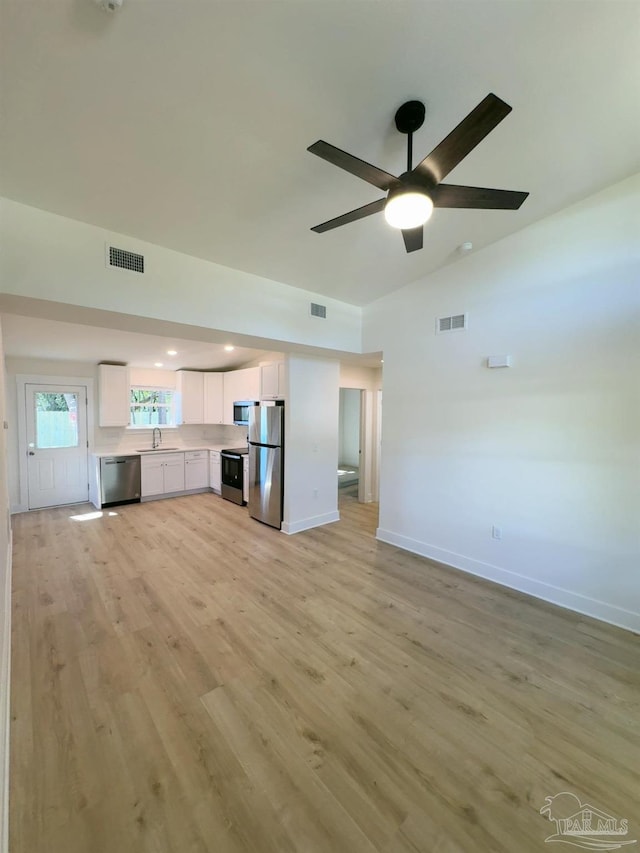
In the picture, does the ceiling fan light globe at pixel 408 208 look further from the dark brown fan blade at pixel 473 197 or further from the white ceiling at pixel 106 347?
the white ceiling at pixel 106 347

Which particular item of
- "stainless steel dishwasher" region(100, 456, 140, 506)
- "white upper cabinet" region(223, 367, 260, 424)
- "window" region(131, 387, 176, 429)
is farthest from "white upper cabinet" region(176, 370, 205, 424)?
"stainless steel dishwasher" region(100, 456, 140, 506)

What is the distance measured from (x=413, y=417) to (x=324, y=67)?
123 inches

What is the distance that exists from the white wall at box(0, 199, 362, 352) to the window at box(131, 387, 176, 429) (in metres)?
4.11

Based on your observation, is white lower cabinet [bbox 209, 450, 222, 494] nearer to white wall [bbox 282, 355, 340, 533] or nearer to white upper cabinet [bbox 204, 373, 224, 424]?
white upper cabinet [bbox 204, 373, 224, 424]

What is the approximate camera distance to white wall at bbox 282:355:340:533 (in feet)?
14.8

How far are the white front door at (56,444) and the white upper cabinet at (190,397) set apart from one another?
158cm

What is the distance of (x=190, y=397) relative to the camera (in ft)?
21.5

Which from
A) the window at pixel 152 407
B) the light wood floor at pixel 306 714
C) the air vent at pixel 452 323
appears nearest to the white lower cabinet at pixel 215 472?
the window at pixel 152 407

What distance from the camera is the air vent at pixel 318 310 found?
3949mm

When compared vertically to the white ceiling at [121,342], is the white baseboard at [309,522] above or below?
below

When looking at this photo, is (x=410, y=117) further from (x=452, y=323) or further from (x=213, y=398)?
(x=213, y=398)

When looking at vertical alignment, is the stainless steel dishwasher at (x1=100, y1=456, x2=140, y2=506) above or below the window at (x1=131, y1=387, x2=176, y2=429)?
below

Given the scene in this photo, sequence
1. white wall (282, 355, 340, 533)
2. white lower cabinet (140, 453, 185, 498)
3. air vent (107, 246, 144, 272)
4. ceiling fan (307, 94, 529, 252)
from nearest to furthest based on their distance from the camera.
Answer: ceiling fan (307, 94, 529, 252) < air vent (107, 246, 144, 272) < white wall (282, 355, 340, 533) < white lower cabinet (140, 453, 185, 498)

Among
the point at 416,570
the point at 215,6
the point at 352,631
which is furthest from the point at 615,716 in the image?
the point at 215,6
